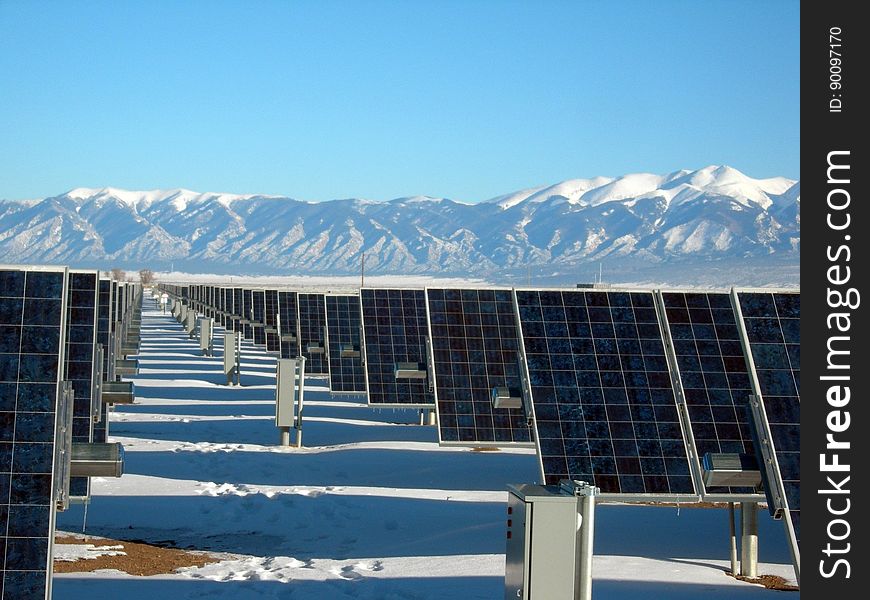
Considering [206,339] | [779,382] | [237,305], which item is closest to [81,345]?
[779,382]

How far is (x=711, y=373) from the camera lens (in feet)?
44.8

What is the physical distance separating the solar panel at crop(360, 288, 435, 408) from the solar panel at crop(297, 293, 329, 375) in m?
7.83

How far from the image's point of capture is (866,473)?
9.56m

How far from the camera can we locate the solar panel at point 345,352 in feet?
92.5

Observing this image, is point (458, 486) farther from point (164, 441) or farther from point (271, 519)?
point (164, 441)

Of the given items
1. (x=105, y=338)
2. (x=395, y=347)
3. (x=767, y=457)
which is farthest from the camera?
(x=395, y=347)

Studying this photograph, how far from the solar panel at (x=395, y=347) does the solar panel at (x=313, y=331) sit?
25.7ft

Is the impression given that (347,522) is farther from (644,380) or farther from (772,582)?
(772,582)

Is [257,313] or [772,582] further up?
[257,313]

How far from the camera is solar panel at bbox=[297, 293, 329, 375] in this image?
3434 centimetres

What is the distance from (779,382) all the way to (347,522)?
6.97 m

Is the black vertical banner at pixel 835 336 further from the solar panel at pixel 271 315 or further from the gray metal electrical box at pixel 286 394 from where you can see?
the solar panel at pixel 271 315

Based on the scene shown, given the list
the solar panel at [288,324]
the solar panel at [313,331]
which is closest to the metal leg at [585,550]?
the solar panel at [313,331]

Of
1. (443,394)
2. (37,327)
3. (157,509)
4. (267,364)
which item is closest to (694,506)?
(443,394)
